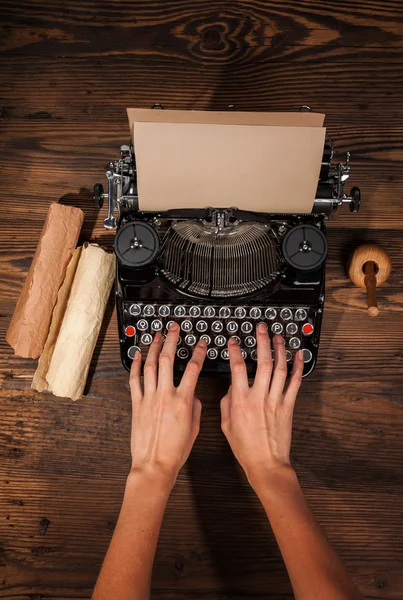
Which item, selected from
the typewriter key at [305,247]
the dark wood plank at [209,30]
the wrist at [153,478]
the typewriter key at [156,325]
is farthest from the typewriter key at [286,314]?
the dark wood plank at [209,30]

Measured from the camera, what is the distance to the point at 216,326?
181cm

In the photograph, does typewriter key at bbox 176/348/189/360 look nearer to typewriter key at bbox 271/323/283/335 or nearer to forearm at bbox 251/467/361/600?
typewriter key at bbox 271/323/283/335

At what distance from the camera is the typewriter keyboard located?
1.79 meters

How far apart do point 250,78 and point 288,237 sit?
906mm

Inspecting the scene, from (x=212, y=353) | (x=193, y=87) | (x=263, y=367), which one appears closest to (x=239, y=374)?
(x=263, y=367)

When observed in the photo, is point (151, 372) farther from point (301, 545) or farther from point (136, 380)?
point (301, 545)

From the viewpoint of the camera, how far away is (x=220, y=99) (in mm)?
2152

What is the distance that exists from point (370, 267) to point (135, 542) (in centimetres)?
124

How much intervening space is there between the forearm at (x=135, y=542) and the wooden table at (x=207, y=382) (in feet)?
1.55

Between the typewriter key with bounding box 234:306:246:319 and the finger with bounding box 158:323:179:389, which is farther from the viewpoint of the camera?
the typewriter key with bounding box 234:306:246:319

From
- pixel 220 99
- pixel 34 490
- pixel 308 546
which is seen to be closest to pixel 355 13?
pixel 220 99

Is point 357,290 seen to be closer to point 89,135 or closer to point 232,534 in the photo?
point 232,534

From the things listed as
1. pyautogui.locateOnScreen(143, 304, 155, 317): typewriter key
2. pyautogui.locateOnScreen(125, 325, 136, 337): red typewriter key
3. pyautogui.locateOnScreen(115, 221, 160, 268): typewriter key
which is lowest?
pyautogui.locateOnScreen(125, 325, 136, 337): red typewriter key

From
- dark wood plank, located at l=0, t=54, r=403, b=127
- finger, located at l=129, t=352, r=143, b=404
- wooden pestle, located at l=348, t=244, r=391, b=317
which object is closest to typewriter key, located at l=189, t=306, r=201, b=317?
finger, located at l=129, t=352, r=143, b=404
